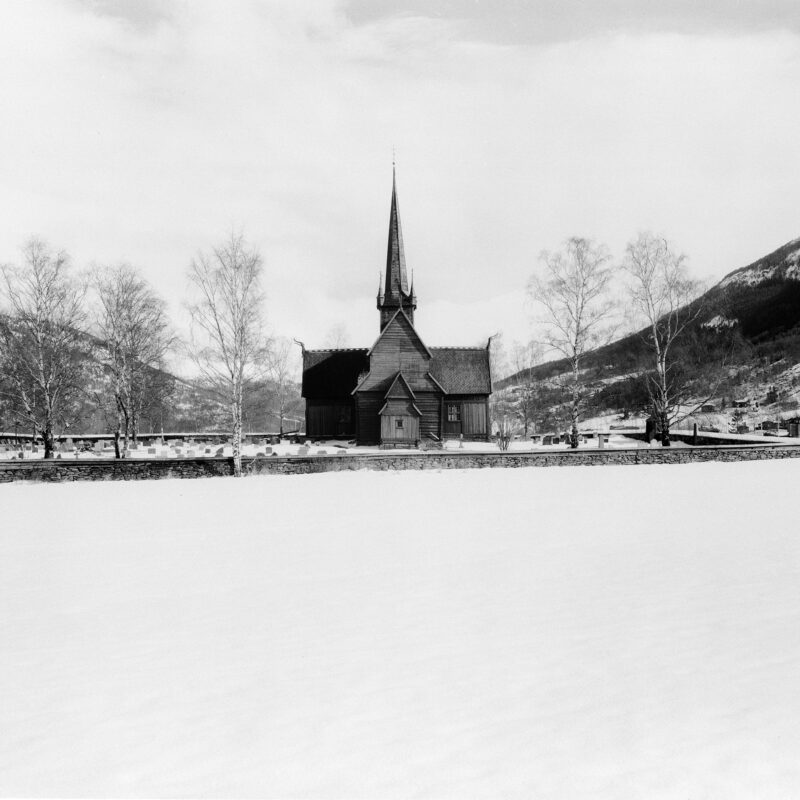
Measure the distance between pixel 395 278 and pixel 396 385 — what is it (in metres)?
10.8

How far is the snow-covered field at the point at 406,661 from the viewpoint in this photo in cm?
413

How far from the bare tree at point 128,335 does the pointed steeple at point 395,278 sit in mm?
15669

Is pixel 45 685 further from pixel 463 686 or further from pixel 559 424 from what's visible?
pixel 559 424

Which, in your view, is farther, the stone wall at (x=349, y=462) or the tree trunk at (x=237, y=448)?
the tree trunk at (x=237, y=448)

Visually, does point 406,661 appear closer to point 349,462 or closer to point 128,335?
point 349,462

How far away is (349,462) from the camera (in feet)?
81.6

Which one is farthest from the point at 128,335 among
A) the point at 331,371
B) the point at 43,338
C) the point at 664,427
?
the point at 664,427

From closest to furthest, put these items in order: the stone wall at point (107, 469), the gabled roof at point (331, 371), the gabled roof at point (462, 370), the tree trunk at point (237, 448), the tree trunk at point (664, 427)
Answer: the stone wall at point (107, 469) < the tree trunk at point (237, 448) < the tree trunk at point (664, 427) < the gabled roof at point (462, 370) < the gabled roof at point (331, 371)

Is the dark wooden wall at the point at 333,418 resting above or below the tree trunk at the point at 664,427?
above

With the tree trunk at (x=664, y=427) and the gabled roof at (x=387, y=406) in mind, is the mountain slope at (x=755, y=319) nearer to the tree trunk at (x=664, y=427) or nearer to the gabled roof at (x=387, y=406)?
the gabled roof at (x=387, y=406)

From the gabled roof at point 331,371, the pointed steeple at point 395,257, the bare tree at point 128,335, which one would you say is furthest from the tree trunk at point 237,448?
the pointed steeple at point 395,257

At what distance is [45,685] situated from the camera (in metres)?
5.57

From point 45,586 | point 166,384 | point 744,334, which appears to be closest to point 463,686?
point 45,586

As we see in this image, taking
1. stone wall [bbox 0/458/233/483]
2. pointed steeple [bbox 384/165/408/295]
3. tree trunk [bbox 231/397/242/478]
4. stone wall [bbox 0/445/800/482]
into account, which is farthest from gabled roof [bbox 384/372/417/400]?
stone wall [bbox 0/458/233/483]
